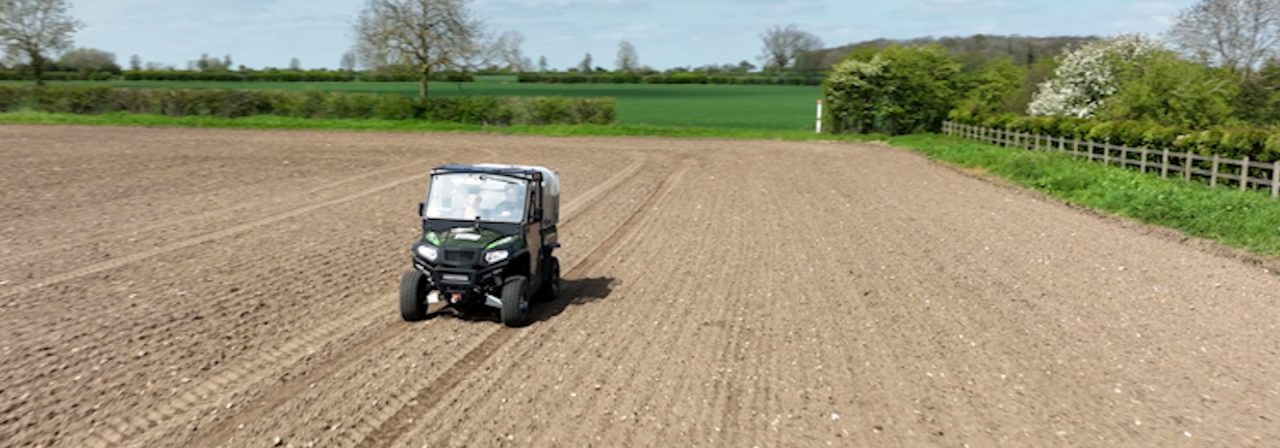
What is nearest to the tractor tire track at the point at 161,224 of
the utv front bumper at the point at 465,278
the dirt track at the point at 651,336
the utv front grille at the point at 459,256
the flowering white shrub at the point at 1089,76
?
the dirt track at the point at 651,336

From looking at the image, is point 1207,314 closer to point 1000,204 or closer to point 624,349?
point 624,349

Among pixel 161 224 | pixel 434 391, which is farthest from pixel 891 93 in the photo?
pixel 434 391

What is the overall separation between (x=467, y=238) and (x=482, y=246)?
0.24 m

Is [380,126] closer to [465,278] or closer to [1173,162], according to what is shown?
[1173,162]

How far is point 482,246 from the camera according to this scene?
9.73 meters

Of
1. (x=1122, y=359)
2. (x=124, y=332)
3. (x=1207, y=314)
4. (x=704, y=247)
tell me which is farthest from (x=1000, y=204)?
(x=124, y=332)

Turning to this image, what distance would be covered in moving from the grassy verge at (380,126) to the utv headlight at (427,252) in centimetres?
3957

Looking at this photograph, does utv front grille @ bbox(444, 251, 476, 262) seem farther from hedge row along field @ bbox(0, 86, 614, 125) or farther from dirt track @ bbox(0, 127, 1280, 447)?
hedge row along field @ bbox(0, 86, 614, 125)

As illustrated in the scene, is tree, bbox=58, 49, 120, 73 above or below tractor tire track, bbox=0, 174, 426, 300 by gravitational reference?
above

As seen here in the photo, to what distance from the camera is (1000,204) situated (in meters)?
22.2

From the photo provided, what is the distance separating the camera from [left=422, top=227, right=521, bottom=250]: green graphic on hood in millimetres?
9758

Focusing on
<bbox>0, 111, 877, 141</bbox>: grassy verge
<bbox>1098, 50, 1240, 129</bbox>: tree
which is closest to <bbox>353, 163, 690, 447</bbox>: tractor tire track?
<bbox>1098, 50, 1240, 129</bbox>: tree

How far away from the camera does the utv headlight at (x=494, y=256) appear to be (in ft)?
31.6

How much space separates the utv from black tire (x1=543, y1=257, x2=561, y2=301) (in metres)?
0.01
